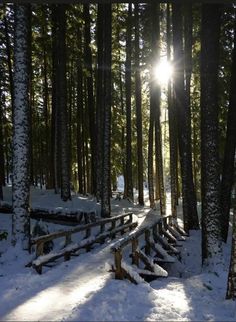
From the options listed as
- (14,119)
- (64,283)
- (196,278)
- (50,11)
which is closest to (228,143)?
(196,278)

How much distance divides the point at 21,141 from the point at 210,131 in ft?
16.9

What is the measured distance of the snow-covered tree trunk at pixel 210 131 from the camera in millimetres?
11477

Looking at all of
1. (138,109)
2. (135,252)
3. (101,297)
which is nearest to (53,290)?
(101,297)

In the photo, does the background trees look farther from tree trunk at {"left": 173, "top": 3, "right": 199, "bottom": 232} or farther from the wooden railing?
the wooden railing

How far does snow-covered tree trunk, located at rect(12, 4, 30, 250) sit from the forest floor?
75 cm

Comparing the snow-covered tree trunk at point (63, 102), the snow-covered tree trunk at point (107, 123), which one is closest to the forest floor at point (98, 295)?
the snow-covered tree trunk at point (107, 123)

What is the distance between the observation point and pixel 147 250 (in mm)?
13258

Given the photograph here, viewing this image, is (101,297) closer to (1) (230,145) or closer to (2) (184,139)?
(1) (230,145)

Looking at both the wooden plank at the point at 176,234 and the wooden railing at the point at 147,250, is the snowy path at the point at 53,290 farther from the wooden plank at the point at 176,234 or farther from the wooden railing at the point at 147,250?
the wooden plank at the point at 176,234

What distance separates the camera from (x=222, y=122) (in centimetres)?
2434

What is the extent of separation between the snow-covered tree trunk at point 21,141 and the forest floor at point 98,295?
0.75m

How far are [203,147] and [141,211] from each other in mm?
12606

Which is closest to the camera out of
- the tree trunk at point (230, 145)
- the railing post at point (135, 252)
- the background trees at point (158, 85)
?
the railing post at point (135, 252)

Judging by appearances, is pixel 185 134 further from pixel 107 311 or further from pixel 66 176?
pixel 107 311
